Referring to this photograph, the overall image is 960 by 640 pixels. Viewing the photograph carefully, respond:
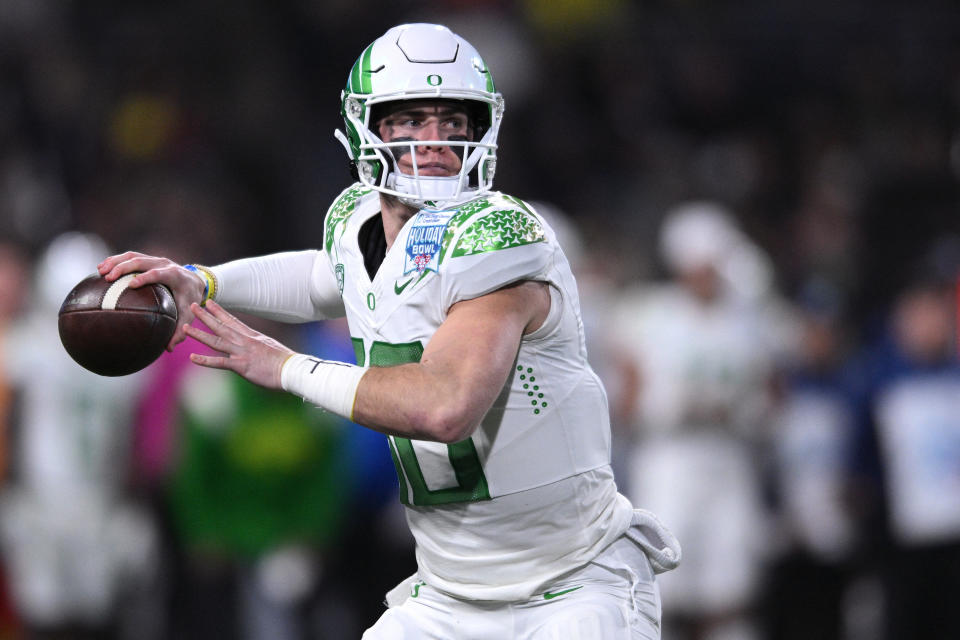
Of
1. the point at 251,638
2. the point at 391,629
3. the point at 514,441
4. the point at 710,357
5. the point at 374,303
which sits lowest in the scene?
the point at 251,638

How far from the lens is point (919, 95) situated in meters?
9.88

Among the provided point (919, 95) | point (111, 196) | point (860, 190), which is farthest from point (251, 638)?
point (919, 95)

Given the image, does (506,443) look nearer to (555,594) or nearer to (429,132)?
(555,594)

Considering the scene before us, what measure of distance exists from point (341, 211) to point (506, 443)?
780mm

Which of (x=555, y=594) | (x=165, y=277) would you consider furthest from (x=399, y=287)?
(x=555, y=594)

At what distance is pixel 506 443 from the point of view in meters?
3.31

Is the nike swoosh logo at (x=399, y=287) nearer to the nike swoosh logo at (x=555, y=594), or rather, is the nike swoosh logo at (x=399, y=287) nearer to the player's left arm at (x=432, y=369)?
the player's left arm at (x=432, y=369)

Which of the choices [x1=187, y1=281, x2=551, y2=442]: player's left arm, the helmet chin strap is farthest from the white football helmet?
[x1=187, y1=281, x2=551, y2=442]: player's left arm

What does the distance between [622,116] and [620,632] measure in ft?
23.4

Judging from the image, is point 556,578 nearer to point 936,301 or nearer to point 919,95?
point 936,301

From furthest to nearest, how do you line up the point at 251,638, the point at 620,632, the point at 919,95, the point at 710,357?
the point at 919,95, the point at 710,357, the point at 251,638, the point at 620,632

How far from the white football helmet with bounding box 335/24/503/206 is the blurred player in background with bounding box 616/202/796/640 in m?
3.56

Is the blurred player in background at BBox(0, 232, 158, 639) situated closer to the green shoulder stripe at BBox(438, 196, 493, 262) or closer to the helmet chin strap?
the helmet chin strap

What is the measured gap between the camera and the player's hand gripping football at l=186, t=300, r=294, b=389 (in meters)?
3.16
